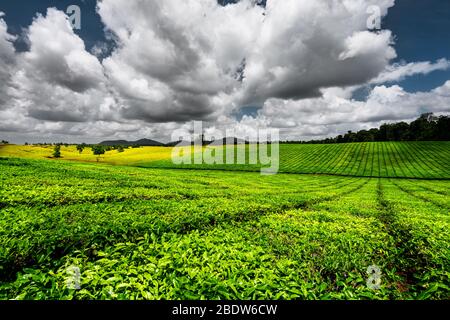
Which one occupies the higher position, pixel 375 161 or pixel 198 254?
pixel 198 254

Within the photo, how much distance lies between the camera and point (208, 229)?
9711 mm

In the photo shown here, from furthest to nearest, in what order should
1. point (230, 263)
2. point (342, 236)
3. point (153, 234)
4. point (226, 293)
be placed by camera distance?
point (342, 236)
point (153, 234)
point (230, 263)
point (226, 293)

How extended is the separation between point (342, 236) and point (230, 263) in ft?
18.7

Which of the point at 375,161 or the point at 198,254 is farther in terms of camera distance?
the point at 375,161

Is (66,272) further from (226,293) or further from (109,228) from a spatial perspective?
(226,293)

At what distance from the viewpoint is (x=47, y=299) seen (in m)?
4.48

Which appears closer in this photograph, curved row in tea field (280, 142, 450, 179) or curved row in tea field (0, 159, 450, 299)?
curved row in tea field (0, 159, 450, 299)

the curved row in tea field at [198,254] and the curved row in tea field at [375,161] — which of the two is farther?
the curved row in tea field at [375,161]

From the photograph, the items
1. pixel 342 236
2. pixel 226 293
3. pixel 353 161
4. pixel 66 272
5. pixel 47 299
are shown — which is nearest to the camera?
pixel 47 299
